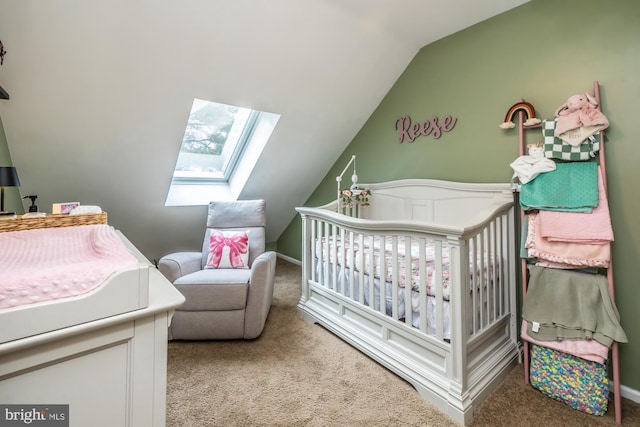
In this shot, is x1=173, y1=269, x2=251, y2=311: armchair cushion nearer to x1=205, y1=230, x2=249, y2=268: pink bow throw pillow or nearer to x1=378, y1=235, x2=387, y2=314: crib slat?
x1=205, y1=230, x2=249, y2=268: pink bow throw pillow

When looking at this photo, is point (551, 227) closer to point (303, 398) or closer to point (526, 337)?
point (526, 337)

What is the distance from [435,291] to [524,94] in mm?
1433

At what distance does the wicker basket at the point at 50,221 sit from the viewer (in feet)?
4.17

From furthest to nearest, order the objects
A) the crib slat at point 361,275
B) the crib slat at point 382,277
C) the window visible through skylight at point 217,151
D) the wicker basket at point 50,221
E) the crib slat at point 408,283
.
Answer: the window visible through skylight at point 217,151, the crib slat at point 361,275, the crib slat at point 382,277, the crib slat at point 408,283, the wicker basket at point 50,221

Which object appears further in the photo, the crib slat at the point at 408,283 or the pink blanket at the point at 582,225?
the crib slat at the point at 408,283

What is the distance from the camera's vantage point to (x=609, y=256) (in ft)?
4.86

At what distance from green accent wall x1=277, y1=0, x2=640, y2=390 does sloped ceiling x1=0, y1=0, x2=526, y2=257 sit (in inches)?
6.8

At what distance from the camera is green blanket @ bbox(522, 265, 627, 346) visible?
Result: 145 centimetres

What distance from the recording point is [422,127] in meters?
2.59

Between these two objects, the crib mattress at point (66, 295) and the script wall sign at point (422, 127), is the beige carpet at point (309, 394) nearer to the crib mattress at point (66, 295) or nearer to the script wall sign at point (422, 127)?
the crib mattress at point (66, 295)

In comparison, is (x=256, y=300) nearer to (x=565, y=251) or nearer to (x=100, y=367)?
(x=100, y=367)

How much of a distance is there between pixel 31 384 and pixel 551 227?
2.14m

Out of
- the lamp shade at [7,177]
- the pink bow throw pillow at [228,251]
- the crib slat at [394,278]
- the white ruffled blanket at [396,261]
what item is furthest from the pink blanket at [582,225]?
the lamp shade at [7,177]

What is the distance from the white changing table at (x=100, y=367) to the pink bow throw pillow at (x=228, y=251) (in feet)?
5.61
